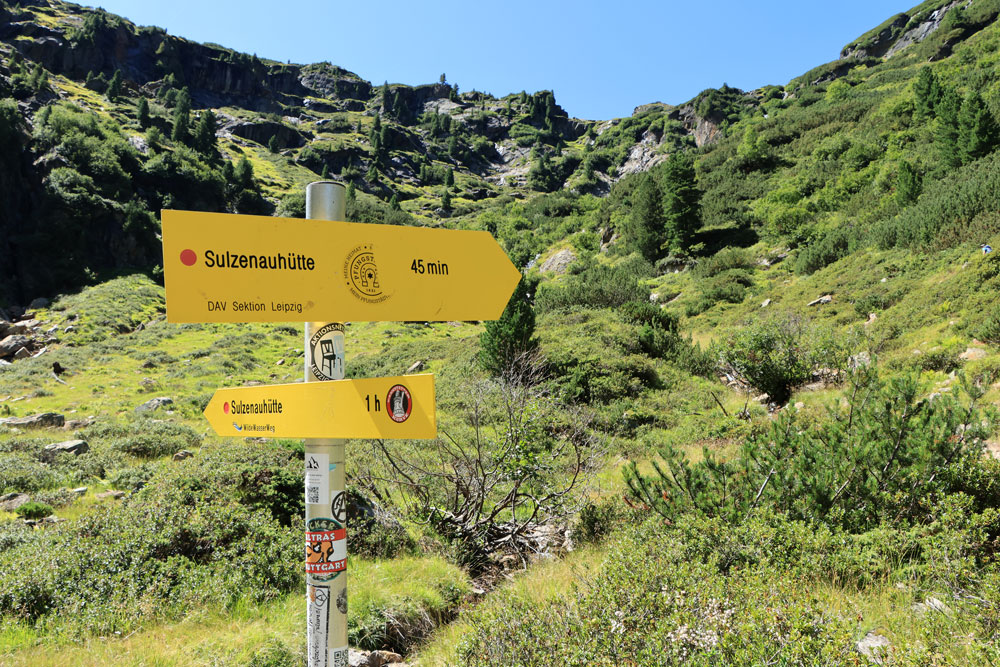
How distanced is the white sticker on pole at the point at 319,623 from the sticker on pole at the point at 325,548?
0.05m

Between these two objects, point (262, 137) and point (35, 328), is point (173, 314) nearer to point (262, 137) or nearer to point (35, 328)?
point (35, 328)

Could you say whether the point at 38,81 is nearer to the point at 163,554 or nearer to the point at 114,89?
the point at 114,89

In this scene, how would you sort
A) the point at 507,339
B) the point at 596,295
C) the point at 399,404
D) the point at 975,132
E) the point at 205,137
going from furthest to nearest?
the point at 205,137 < the point at 596,295 < the point at 975,132 < the point at 507,339 < the point at 399,404

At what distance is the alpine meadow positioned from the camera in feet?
9.24

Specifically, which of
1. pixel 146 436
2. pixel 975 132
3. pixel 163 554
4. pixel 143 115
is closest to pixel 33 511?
pixel 163 554

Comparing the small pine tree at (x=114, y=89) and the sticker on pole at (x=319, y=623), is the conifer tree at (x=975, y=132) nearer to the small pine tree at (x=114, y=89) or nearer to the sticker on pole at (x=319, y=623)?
the sticker on pole at (x=319, y=623)

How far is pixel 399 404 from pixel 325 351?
44cm

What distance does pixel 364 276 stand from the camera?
174 centimetres

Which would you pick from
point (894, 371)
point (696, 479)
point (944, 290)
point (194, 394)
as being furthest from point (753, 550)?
point (194, 394)

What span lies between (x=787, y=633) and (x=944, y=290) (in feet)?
44.3

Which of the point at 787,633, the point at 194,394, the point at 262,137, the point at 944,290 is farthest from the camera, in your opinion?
the point at 262,137

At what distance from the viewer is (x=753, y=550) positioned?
3.23 meters

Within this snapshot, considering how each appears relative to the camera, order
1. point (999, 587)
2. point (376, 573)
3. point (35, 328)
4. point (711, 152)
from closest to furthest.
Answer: point (999, 587) → point (376, 573) → point (35, 328) → point (711, 152)

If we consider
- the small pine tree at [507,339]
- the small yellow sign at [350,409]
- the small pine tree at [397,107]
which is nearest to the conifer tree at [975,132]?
the small pine tree at [507,339]
